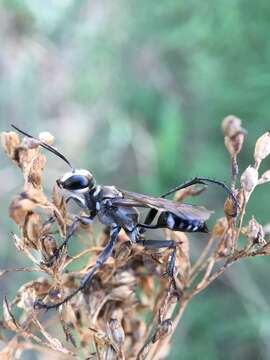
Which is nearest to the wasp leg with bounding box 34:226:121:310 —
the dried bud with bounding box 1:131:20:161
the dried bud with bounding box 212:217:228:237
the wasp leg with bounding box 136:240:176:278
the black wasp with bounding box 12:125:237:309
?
the black wasp with bounding box 12:125:237:309

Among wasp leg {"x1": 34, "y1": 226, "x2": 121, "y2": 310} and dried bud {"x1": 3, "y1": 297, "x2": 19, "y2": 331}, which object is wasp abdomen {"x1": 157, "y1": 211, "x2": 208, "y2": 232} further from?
dried bud {"x1": 3, "y1": 297, "x2": 19, "y2": 331}

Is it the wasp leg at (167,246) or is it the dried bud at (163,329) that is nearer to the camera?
the dried bud at (163,329)

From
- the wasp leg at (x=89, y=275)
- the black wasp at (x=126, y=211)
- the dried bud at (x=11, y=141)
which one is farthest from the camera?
the black wasp at (x=126, y=211)

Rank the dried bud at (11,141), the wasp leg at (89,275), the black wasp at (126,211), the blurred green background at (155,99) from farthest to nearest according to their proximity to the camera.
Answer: the blurred green background at (155,99) → the black wasp at (126,211) → the wasp leg at (89,275) → the dried bud at (11,141)

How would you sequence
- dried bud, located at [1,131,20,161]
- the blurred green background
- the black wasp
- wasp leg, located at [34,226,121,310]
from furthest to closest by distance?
the blurred green background → the black wasp → wasp leg, located at [34,226,121,310] → dried bud, located at [1,131,20,161]

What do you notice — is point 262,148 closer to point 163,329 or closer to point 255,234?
point 255,234

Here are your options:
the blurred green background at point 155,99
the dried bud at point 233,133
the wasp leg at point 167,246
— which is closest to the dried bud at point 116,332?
the wasp leg at point 167,246

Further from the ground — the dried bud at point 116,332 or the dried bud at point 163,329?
the dried bud at point 116,332

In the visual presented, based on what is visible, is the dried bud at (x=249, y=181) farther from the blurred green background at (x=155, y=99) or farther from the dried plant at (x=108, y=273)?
the blurred green background at (x=155, y=99)
